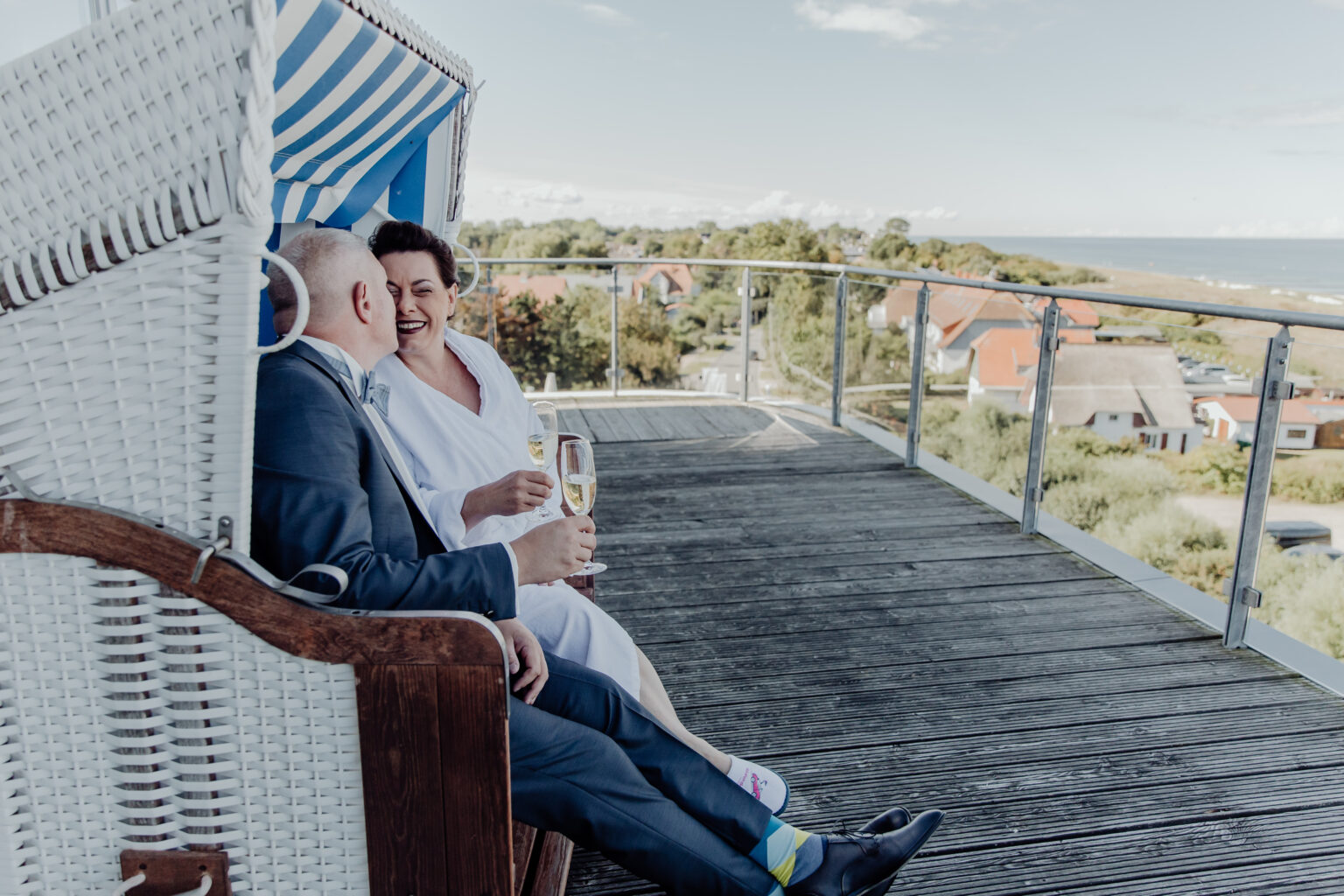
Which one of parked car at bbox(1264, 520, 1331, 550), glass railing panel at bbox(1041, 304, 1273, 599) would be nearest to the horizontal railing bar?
glass railing panel at bbox(1041, 304, 1273, 599)

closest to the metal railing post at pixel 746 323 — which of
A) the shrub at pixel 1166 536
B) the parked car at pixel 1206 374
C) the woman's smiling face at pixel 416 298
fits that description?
the shrub at pixel 1166 536

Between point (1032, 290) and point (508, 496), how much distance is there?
2.77 m

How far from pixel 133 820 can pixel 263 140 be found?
80 cm

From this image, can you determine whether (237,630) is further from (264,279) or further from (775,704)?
(775,704)

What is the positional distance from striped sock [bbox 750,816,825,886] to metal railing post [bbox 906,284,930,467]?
356 centimetres

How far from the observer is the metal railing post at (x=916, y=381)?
4.69m

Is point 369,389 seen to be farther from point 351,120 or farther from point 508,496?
point 351,120

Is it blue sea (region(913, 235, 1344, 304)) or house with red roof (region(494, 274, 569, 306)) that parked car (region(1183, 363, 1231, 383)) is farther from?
blue sea (region(913, 235, 1344, 304))

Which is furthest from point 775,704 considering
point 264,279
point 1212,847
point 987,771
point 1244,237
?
point 1244,237

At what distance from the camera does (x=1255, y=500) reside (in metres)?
2.68

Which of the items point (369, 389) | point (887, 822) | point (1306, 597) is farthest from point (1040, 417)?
point (369, 389)

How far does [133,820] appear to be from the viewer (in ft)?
3.36

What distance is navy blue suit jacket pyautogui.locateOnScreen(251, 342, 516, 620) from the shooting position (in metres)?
1.09

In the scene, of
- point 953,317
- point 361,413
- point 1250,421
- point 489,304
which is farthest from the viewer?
point 489,304
